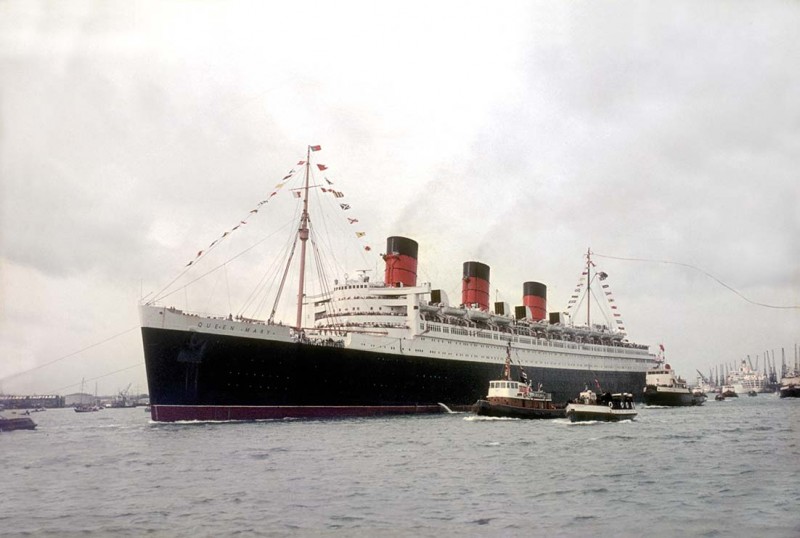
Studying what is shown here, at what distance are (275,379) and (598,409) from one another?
59.9 ft

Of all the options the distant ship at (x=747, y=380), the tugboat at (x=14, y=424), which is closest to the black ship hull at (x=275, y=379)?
the tugboat at (x=14, y=424)

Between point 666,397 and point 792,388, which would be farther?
point 792,388

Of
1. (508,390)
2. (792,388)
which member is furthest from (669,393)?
(508,390)

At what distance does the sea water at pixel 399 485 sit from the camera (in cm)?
1154

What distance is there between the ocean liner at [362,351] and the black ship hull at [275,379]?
0.05 m

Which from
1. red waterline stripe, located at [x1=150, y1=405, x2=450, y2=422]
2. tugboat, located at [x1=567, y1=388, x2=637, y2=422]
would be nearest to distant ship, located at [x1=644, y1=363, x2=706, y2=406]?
tugboat, located at [x1=567, y1=388, x2=637, y2=422]

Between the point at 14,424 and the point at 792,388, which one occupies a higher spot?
the point at 792,388

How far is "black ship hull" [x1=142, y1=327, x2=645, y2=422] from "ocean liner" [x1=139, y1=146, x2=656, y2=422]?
55 millimetres

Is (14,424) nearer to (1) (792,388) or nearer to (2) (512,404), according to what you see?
(2) (512,404)

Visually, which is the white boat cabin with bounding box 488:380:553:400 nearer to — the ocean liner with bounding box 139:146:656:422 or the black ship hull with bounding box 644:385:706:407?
the ocean liner with bounding box 139:146:656:422

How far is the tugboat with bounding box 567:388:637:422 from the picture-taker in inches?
1428

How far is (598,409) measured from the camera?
120 ft

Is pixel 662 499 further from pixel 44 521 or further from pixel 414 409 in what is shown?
pixel 414 409

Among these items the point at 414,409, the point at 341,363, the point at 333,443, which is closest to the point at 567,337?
the point at 414,409
